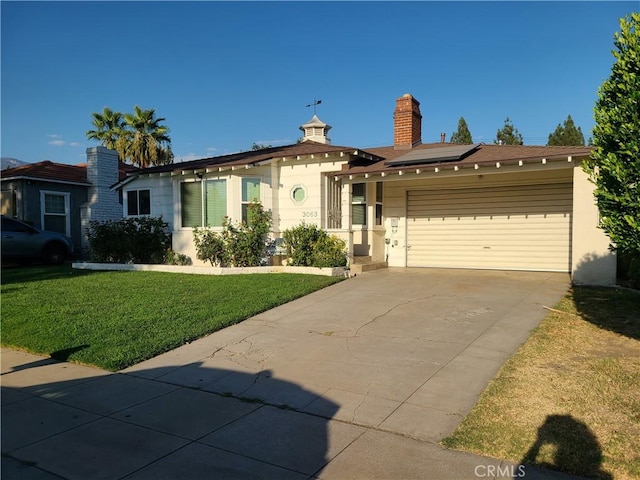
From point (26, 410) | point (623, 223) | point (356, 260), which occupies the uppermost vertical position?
point (623, 223)

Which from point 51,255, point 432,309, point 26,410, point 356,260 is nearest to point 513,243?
point 356,260

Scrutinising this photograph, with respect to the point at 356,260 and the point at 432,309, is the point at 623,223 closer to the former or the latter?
the point at 432,309

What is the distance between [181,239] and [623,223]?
41.3ft

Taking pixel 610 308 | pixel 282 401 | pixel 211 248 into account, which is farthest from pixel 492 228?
pixel 282 401

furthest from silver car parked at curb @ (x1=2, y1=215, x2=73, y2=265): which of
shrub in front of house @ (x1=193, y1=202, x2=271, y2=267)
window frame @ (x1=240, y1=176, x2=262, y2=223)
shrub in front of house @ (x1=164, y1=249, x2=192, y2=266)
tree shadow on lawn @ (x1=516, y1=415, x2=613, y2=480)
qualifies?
tree shadow on lawn @ (x1=516, y1=415, x2=613, y2=480)

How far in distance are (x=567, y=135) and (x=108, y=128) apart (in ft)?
111

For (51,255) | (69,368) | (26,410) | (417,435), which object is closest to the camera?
(417,435)

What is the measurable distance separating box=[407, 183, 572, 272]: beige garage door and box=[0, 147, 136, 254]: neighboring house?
13585mm

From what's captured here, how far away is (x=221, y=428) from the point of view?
425 centimetres

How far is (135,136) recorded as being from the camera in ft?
105

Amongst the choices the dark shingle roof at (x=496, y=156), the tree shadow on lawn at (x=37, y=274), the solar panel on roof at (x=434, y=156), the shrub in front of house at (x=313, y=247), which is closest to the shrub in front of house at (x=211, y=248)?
the shrub in front of house at (x=313, y=247)

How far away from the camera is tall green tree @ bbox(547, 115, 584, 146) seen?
3472cm

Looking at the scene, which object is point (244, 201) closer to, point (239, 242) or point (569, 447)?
point (239, 242)

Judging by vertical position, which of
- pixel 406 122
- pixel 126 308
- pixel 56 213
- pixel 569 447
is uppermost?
pixel 406 122
